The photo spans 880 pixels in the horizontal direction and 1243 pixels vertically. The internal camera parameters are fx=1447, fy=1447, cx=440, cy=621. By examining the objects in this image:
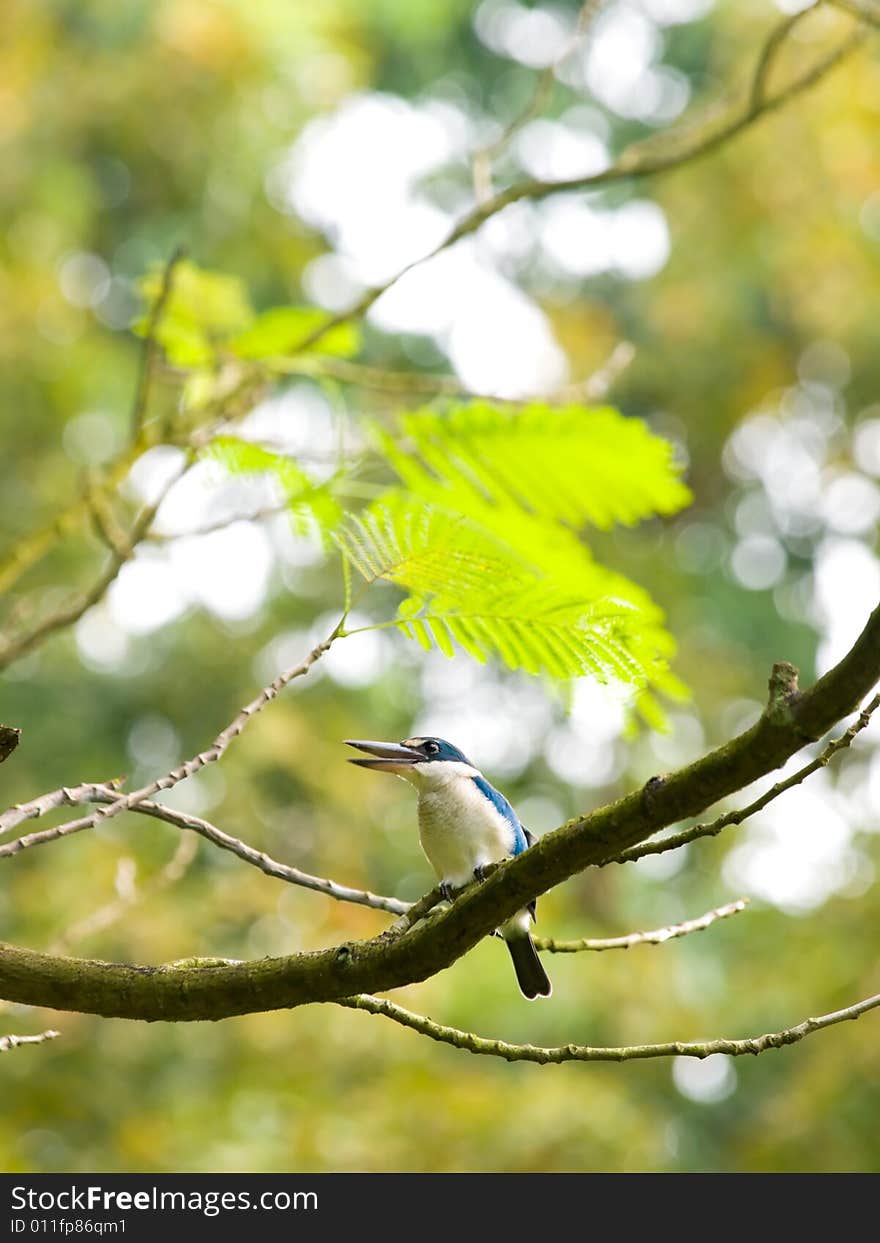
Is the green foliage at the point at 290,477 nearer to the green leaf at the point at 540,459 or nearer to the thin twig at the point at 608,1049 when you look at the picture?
the green leaf at the point at 540,459

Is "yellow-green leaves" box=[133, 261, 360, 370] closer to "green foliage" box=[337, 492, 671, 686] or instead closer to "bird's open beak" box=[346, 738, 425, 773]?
"green foliage" box=[337, 492, 671, 686]

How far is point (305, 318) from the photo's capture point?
9.20ft

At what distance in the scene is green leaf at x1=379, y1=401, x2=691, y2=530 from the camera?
2174 millimetres

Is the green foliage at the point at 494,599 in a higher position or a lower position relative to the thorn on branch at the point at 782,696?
higher

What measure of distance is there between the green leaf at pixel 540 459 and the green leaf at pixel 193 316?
109cm

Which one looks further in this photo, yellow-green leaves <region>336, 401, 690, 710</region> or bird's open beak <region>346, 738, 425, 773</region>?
bird's open beak <region>346, 738, 425, 773</region>

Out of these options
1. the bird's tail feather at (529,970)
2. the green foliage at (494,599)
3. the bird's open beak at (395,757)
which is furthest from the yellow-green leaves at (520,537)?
the bird's tail feather at (529,970)

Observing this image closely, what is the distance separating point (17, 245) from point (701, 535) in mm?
7318

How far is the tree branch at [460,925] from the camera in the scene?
157cm

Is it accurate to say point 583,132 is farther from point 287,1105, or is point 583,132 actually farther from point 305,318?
point 305,318

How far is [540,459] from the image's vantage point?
218 cm

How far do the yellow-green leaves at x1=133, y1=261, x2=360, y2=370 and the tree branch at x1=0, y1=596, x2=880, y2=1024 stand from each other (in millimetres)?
1072

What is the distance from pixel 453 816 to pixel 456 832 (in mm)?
40

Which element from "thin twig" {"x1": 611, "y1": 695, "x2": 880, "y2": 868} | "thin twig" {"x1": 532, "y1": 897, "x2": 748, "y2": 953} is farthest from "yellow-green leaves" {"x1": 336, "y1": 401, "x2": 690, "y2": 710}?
"thin twig" {"x1": 532, "y1": 897, "x2": 748, "y2": 953}
